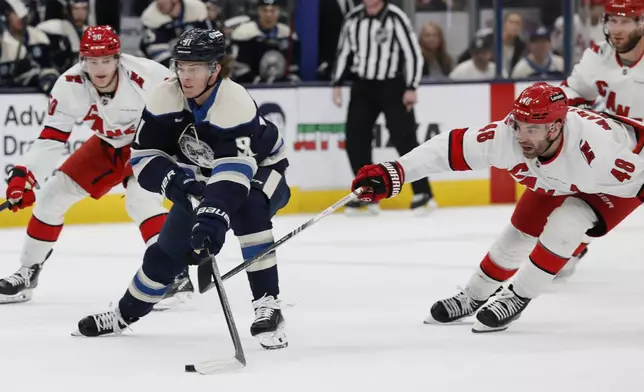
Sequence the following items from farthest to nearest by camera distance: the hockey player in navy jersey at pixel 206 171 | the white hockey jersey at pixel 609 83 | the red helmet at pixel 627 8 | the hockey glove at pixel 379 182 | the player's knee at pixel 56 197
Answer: the white hockey jersey at pixel 609 83, the red helmet at pixel 627 8, the player's knee at pixel 56 197, the hockey glove at pixel 379 182, the hockey player in navy jersey at pixel 206 171

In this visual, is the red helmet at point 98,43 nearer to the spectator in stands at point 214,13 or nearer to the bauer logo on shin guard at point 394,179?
the bauer logo on shin guard at point 394,179

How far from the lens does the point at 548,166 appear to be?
4.22 m

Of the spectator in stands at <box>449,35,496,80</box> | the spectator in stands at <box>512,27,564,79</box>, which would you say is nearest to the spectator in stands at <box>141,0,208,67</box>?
the spectator in stands at <box>449,35,496,80</box>

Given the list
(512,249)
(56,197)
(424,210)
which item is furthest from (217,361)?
(424,210)

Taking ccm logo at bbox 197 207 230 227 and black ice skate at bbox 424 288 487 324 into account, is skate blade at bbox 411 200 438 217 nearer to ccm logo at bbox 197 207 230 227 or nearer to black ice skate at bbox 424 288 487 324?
black ice skate at bbox 424 288 487 324

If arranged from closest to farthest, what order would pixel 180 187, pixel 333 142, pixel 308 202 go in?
1. pixel 180 187
2. pixel 308 202
3. pixel 333 142

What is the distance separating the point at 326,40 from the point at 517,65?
4.44ft

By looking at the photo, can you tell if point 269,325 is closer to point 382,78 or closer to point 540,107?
point 540,107

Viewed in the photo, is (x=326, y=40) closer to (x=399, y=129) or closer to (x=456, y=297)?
(x=399, y=129)

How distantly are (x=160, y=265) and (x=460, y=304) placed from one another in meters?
1.15

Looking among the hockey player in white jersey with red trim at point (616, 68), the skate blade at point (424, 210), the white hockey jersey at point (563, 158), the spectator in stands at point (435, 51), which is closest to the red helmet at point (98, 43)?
the white hockey jersey at point (563, 158)

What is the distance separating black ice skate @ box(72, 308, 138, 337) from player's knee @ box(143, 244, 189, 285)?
9.3 inches

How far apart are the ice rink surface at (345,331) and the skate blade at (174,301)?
0.15 feet

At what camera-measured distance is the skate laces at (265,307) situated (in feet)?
14.0
